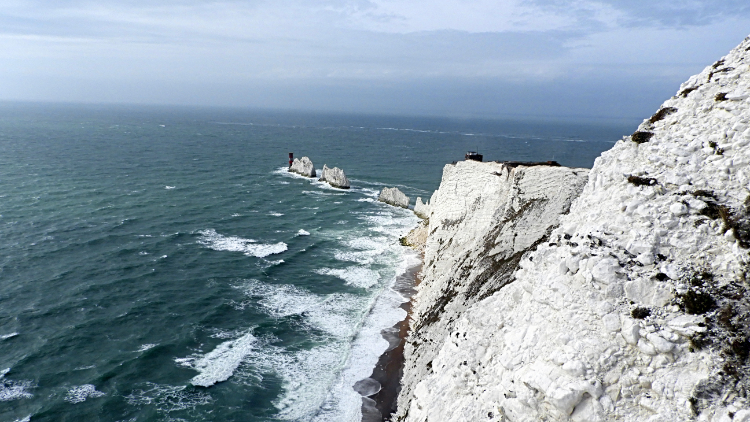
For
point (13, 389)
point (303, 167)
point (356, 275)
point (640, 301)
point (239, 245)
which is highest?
point (640, 301)

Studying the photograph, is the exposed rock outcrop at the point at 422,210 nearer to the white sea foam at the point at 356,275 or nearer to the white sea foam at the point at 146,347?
the white sea foam at the point at 356,275

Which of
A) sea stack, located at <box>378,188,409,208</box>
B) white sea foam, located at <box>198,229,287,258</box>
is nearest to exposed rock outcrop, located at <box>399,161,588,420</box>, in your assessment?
white sea foam, located at <box>198,229,287,258</box>

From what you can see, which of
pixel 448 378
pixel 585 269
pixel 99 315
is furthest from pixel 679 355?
pixel 99 315

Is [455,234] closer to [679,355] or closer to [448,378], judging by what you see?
[448,378]

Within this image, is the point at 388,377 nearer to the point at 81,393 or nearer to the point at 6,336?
the point at 81,393

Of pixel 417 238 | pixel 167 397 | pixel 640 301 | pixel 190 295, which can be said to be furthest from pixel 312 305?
pixel 640 301

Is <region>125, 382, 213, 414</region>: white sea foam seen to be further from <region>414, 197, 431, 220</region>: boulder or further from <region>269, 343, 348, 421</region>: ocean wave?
<region>414, 197, 431, 220</region>: boulder
